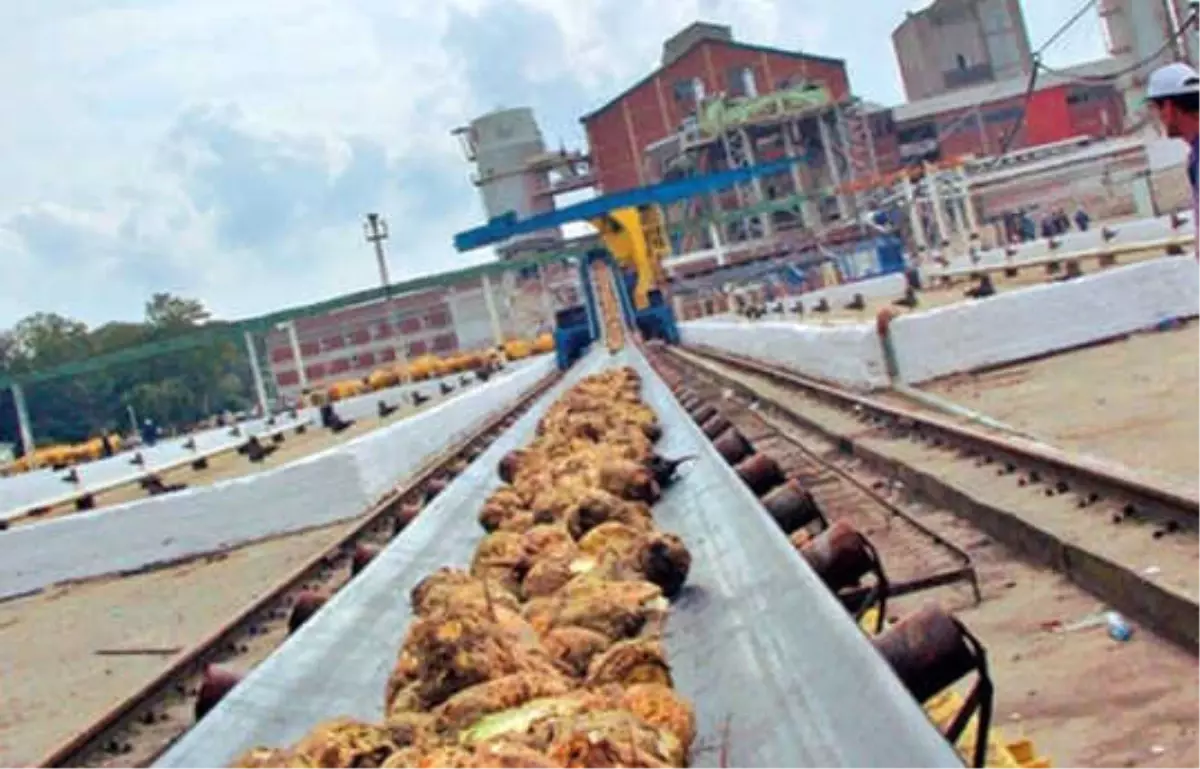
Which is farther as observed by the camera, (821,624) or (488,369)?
(488,369)

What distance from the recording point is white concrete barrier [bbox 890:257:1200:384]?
591 inches

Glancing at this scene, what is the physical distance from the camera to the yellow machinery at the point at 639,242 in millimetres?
34188

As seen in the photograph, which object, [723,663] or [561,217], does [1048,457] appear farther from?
[561,217]

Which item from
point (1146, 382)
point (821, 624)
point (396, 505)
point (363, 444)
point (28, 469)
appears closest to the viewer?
point (821, 624)

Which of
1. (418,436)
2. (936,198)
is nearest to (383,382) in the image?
(936,198)

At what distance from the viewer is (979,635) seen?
5.75 meters

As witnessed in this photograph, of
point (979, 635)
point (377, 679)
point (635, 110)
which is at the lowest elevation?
point (979, 635)

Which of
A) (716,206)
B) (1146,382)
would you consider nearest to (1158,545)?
(1146,382)

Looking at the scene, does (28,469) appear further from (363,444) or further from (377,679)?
(377,679)

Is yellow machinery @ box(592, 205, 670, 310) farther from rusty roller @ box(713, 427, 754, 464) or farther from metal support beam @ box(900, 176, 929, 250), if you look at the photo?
rusty roller @ box(713, 427, 754, 464)

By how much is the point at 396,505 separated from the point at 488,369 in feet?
93.3

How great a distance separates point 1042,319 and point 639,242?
63.4ft

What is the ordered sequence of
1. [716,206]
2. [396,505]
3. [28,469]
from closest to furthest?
[396,505]
[28,469]
[716,206]

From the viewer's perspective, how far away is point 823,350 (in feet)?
60.2
